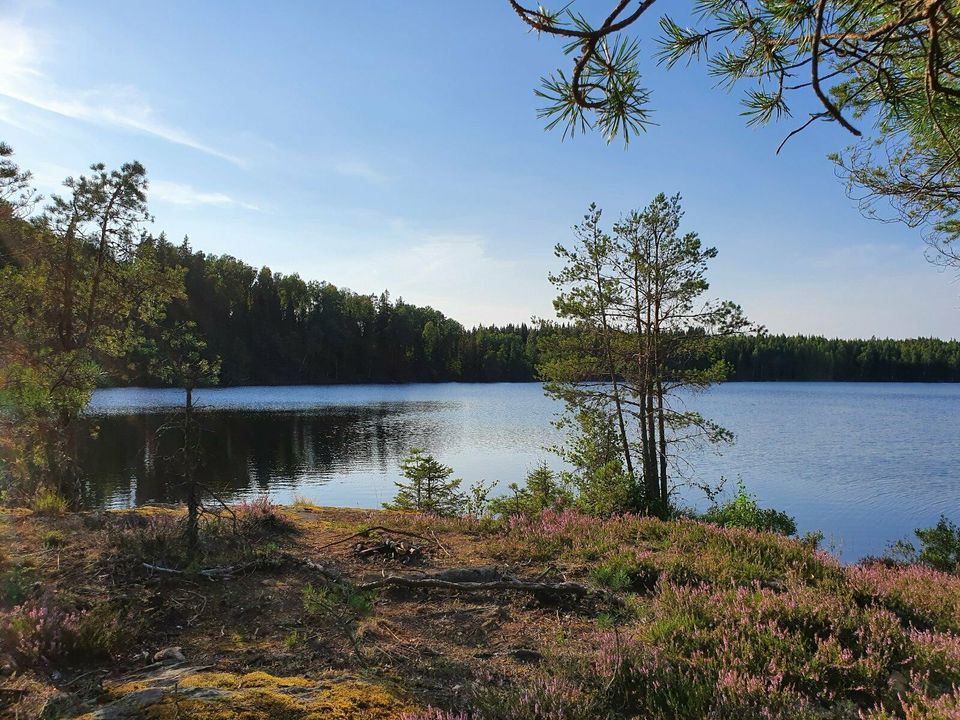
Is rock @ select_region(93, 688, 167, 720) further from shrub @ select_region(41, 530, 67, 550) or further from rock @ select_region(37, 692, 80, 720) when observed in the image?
shrub @ select_region(41, 530, 67, 550)

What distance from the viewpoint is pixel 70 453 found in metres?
12.3

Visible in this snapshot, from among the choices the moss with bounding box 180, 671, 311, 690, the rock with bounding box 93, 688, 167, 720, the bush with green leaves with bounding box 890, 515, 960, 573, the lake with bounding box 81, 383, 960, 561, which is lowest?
the lake with bounding box 81, 383, 960, 561

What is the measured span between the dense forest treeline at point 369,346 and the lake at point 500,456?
177 ft

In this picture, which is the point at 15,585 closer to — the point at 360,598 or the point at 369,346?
the point at 360,598

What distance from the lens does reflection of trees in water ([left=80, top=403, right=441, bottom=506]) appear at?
23547 millimetres

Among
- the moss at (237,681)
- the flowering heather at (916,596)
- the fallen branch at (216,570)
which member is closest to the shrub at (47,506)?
the fallen branch at (216,570)

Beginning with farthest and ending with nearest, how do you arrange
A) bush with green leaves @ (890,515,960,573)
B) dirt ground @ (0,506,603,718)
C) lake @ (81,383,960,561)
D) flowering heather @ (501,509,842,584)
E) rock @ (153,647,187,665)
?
lake @ (81,383,960,561), bush with green leaves @ (890,515,960,573), flowering heather @ (501,509,842,584), rock @ (153,647,187,665), dirt ground @ (0,506,603,718)

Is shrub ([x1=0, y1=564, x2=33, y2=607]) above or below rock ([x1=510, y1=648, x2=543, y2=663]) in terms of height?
above

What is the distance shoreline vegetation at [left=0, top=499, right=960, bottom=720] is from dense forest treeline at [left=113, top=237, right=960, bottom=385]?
95246 mm

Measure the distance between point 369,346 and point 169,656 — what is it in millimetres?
125649

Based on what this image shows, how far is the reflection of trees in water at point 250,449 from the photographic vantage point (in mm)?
23547

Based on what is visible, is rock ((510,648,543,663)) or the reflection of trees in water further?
the reflection of trees in water

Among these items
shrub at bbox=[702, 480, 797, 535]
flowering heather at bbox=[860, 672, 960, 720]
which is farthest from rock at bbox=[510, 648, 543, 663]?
shrub at bbox=[702, 480, 797, 535]

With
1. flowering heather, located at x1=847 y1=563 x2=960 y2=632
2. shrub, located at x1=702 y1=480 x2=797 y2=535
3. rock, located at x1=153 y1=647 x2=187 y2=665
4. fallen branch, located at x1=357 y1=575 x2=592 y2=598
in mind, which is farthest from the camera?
shrub, located at x1=702 y1=480 x2=797 y2=535
